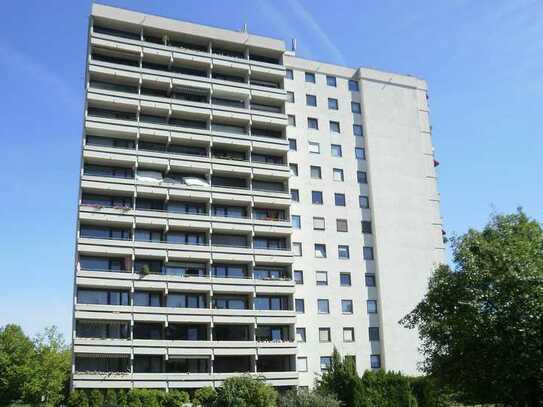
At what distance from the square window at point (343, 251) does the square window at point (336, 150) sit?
9.56 m

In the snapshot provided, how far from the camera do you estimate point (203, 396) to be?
51.5m

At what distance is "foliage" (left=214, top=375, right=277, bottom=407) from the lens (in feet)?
147

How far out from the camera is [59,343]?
78.4 meters

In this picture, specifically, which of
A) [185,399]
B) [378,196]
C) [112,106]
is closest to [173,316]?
[185,399]

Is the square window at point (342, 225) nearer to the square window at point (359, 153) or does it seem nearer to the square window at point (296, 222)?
the square window at point (296, 222)

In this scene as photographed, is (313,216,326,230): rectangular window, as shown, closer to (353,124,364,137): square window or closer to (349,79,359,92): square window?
(353,124,364,137): square window

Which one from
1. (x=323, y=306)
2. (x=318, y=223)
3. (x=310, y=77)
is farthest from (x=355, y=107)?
(x=323, y=306)

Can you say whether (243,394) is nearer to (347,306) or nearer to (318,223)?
(347,306)

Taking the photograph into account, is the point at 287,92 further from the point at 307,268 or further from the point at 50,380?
the point at 50,380

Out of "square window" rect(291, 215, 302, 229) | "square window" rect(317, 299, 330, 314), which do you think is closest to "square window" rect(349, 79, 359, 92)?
"square window" rect(291, 215, 302, 229)

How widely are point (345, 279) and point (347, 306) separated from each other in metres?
2.61

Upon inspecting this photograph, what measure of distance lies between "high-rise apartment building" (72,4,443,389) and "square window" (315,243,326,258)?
414 millimetres

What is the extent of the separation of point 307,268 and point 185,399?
17122mm

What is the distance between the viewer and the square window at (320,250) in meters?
62.6
